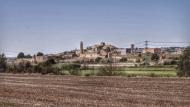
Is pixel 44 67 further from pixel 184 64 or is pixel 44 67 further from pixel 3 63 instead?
pixel 184 64

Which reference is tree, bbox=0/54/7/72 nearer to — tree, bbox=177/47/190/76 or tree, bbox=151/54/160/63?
tree, bbox=151/54/160/63

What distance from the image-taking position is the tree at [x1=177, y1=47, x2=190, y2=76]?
5059 centimetres

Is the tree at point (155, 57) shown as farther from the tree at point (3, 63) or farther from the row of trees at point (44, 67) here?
the tree at point (3, 63)

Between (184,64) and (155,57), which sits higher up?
(155,57)

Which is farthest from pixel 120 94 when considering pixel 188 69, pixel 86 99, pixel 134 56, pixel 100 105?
pixel 134 56

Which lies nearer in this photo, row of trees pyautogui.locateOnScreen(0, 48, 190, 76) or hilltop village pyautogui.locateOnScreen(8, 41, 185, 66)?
row of trees pyautogui.locateOnScreen(0, 48, 190, 76)

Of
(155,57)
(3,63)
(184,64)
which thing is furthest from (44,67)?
(155,57)

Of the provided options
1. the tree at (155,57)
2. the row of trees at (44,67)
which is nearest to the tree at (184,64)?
the row of trees at (44,67)

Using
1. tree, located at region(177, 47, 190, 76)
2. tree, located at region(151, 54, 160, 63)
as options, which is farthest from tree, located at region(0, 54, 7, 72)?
tree, located at region(177, 47, 190, 76)

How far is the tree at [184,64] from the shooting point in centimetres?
5059

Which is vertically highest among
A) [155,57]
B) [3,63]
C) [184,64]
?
[155,57]

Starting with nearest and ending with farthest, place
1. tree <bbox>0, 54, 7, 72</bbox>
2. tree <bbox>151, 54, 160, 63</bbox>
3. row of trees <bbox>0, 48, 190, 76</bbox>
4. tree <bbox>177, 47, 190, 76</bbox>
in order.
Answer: tree <bbox>177, 47, 190, 76</bbox>
row of trees <bbox>0, 48, 190, 76</bbox>
tree <bbox>0, 54, 7, 72</bbox>
tree <bbox>151, 54, 160, 63</bbox>

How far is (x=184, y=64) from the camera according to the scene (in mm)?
52125

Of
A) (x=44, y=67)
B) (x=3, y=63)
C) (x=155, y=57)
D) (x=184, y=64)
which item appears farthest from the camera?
(x=155, y=57)
